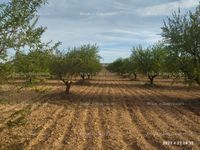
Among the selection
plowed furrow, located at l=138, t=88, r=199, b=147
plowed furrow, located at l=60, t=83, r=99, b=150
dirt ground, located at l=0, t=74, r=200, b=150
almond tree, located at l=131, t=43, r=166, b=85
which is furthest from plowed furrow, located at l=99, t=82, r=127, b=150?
almond tree, located at l=131, t=43, r=166, b=85

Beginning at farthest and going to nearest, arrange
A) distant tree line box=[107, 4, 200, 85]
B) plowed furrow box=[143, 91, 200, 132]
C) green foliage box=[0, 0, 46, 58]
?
1. distant tree line box=[107, 4, 200, 85]
2. plowed furrow box=[143, 91, 200, 132]
3. green foliage box=[0, 0, 46, 58]

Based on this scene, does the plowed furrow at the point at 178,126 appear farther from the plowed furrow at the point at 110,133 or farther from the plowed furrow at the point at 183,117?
the plowed furrow at the point at 110,133

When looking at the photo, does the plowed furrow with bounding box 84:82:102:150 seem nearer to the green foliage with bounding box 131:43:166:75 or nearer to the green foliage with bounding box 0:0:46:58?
the green foliage with bounding box 0:0:46:58

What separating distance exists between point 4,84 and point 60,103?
13.3 metres

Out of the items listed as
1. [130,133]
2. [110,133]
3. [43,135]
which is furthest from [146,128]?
[43,135]

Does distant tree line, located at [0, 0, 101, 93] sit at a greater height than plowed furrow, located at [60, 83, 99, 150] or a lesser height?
greater

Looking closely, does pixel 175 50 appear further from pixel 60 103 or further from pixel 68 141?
pixel 68 141

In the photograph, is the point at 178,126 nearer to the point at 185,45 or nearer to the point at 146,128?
the point at 146,128

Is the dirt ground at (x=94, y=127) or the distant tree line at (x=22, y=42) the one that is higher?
the distant tree line at (x=22, y=42)

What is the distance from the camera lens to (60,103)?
22.7 meters

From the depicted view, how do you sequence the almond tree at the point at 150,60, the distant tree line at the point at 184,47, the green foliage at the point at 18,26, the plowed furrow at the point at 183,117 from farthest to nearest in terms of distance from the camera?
1. the almond tree at the point at 150,60
2. the distant tree line at the point at 184,47
3. the plowed furrow at the point at 183,117
4. the green foliage at the point at 18,26

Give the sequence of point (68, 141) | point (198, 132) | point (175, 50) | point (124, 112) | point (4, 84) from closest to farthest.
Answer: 1. point (4, 84)
2. point (68, 141)
3. point (198, 132)
4. point (124, 112)
5. point (175, 50)

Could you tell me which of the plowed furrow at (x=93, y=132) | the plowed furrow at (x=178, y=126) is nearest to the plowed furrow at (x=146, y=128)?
the plowed furrow at (x=178, y=126)

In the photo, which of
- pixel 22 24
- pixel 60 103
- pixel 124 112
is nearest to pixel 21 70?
pixel 22 24
